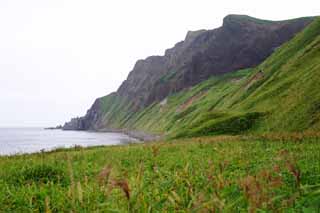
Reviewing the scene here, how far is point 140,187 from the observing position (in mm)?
3473

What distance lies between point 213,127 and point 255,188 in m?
48.8

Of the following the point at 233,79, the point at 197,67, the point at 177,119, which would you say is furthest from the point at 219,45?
the point at 177,119

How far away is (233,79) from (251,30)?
50.2m

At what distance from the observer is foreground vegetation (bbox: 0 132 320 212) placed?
3.51 meters

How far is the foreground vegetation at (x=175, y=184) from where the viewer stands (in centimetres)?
351

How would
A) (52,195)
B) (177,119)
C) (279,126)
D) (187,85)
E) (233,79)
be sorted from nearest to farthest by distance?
(52,195), (279,126), (177,119), (233,79), (187,85)

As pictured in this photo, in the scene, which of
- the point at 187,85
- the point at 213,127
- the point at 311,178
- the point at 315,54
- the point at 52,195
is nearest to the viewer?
the point at 52,195

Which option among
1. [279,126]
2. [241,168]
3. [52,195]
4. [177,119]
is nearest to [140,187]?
[52,195]

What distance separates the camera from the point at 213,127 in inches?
2040

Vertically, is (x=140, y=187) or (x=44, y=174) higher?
(x=140, y=187)

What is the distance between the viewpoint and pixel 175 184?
9.77 m

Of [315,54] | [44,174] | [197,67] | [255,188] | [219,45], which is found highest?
[219,45]

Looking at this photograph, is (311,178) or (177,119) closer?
(311,178)

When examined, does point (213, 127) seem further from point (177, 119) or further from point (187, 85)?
point (187, 85)
